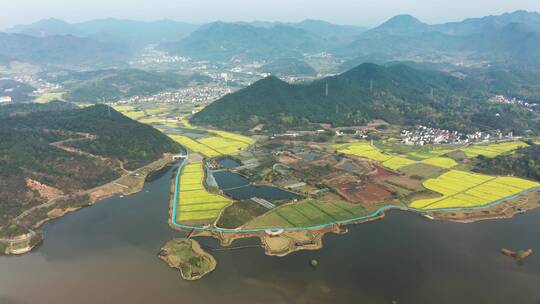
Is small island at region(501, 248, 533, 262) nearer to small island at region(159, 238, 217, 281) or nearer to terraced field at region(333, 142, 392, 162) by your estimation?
small island at region(159, 238, 217, 281)

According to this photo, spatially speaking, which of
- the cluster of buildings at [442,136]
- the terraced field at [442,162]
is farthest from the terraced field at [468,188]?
the cluster of buildings at [442,136]

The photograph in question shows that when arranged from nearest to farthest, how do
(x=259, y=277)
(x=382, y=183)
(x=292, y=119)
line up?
1. (x=259, y=277)
2. (x=382, y=183)
3. (x=292, y=119)

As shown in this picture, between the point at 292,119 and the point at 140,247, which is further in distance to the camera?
the point at 292,119

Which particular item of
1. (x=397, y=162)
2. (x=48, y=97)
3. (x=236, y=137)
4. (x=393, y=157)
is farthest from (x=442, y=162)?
(x=48, y=97)

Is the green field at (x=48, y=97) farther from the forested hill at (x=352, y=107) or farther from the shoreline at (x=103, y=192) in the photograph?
the shoreline at (x=103, y=192)

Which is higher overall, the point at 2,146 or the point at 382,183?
the point at 2,146

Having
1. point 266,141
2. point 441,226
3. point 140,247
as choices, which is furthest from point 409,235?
point 266,141

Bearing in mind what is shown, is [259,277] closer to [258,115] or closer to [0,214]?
[0,214]

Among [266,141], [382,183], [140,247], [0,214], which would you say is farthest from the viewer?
[266,141]

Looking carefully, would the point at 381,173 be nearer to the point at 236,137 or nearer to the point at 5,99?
the point at 236,137
